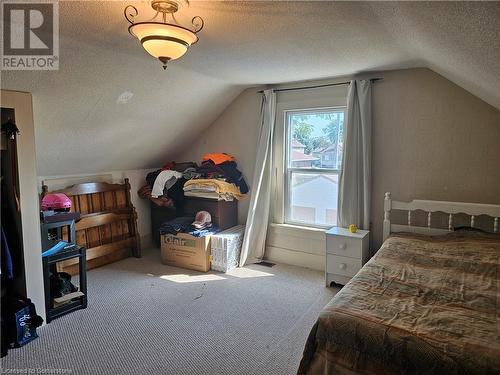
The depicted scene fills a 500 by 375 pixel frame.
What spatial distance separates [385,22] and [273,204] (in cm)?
266

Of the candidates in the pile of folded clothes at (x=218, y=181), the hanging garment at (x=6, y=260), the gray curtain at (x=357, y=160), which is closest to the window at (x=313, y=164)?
the gray curtain at (x=357, y=160)

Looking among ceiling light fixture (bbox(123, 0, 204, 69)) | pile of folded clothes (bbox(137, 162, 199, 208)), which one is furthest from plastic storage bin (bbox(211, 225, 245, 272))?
ceiling light fixture (bbox(123, 0, 204, 69))

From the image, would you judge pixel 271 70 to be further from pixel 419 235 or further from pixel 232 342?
pixel 232 342

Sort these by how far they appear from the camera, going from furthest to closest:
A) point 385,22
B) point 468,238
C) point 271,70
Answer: point 271,70 → point 468,238 → point 385,22

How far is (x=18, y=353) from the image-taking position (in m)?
2.27

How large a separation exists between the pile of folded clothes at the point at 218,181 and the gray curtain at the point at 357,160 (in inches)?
53.7

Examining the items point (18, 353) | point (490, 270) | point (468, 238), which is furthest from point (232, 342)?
point (468, 238)

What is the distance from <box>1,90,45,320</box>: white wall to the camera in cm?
243

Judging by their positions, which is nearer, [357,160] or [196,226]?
[357,160]

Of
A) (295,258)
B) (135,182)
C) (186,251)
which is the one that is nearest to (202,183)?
(186,251)

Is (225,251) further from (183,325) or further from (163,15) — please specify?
(163,15)

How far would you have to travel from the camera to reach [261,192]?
13.5 ft

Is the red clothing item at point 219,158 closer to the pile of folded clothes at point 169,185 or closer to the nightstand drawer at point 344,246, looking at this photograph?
the pile of folded clothes at point 169,185

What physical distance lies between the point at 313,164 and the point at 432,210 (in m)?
1.39
